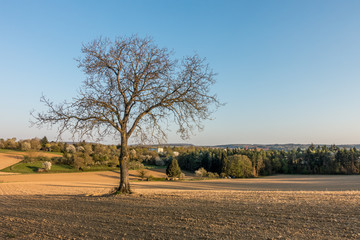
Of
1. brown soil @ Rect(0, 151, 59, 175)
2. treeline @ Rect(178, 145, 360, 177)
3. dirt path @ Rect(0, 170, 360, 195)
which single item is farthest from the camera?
treeline @ Rect(178, 145, 360, 177)

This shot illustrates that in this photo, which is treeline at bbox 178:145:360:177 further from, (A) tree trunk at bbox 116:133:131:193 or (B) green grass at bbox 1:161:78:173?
(A) tree trunk at bbox 116:133:131:193

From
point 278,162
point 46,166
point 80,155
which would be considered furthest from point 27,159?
point 278,162

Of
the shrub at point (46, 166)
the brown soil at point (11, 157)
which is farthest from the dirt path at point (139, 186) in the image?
the brown soil at point (11, 157)

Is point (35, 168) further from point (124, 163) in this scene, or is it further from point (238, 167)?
point (124, 163)

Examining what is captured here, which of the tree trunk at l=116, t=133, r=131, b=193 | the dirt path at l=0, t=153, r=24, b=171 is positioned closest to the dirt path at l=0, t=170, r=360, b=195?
the tree trunk at l=116, t=133, r=131, b=193

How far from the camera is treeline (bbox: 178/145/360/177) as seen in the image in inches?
2325

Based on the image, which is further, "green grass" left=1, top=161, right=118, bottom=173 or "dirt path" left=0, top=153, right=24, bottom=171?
"dirt path" left=0, top=153, right=24, bottom=171

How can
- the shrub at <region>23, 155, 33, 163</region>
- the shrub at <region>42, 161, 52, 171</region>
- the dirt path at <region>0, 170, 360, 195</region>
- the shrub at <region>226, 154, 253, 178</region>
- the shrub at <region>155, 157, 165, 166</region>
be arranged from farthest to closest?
the shrub at <region>155, 157, 165, 166</region> < the shrub at <region>226, 154, 253, 178</region> < the shrub at <region>23, 155, 33, 163</region> < the shrub at <region>42, 161, 52, 171</region> < the dirt path at <region>0, 170, 360, 195</region>

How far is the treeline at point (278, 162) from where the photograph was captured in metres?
59.1

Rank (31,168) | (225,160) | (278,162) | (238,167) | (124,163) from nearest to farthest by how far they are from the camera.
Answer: (124,163) → (31,168) → (238,167) → (225,160) → (278,162)

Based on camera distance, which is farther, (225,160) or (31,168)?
(225,160)

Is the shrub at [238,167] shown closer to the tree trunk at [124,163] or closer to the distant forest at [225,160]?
the distant forest at [225,160]

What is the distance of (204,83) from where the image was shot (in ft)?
43.1

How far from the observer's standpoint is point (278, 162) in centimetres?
6975
